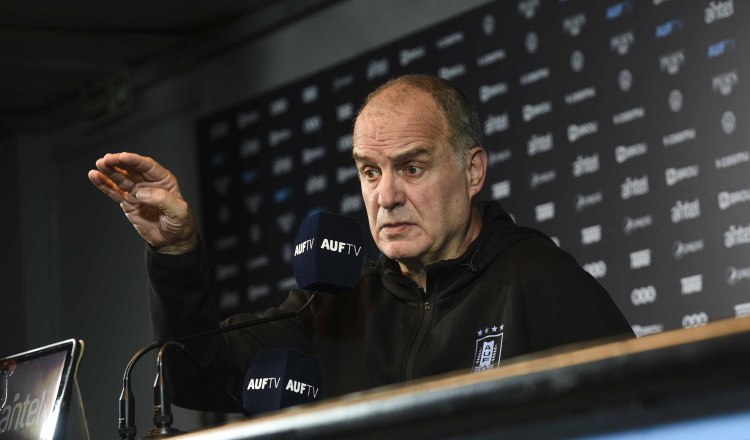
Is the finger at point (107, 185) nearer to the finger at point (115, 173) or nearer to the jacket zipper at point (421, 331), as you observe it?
the finger at point (115, 173)

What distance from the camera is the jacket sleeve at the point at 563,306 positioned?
6.05ft

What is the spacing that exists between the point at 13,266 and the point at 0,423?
4449 millimetres

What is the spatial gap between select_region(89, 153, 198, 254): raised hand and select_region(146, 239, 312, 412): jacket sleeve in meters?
0.03

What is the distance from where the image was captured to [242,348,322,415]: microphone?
1.67 meters

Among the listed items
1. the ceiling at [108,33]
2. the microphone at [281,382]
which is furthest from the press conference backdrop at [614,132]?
the microphone at [281,382]

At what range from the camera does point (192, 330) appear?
6.36 feet

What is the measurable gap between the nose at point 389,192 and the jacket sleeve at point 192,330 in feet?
0.82

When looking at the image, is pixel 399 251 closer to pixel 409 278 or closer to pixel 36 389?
pixel 409 278

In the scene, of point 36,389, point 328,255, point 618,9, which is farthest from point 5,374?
point 618,9

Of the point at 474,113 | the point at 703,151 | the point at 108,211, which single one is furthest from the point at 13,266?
the point at 474,113

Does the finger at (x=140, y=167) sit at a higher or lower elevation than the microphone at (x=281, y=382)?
higher

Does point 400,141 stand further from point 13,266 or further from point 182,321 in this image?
point 13,266

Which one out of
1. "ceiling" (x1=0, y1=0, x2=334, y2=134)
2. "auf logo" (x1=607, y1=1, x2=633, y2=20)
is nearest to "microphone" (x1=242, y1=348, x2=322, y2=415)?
"auf logo" (x1=607, y1=1, x2=633, y2=20)

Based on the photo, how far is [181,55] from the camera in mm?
5457
